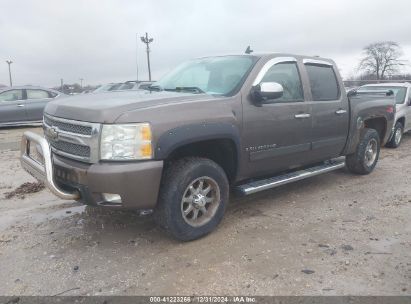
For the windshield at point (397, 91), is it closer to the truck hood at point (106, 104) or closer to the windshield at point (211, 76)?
the windshield at point (211, 76)

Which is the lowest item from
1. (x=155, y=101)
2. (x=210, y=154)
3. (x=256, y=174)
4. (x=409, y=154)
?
(x=409, y=154)

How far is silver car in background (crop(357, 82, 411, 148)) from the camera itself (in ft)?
32.3

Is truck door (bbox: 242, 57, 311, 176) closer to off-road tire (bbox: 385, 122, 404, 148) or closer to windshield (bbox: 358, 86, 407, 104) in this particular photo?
off-road tire (bbox: 385, 122, 404, 148)

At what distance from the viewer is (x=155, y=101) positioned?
3.81 m

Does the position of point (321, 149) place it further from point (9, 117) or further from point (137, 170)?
point (9, 117)

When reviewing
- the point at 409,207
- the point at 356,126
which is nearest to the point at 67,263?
the point at 409,207

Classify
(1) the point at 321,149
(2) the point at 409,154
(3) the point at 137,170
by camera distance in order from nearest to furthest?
(3) the point at 137,170 < (1) the point at 321,149 < (2) the point at 409,154

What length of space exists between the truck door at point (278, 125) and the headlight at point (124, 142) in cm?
125

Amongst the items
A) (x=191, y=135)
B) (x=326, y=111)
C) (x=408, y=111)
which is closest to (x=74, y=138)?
(x=191, y=135)

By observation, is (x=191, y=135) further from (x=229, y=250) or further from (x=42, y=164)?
(x=42, y=164)

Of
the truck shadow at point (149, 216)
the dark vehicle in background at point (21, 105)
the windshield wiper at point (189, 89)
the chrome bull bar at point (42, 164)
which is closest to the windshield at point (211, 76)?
the windshield wiper at point (189, 89)

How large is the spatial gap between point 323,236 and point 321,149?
1.59m

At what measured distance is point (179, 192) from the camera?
3.81m

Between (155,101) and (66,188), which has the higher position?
(155,101)
